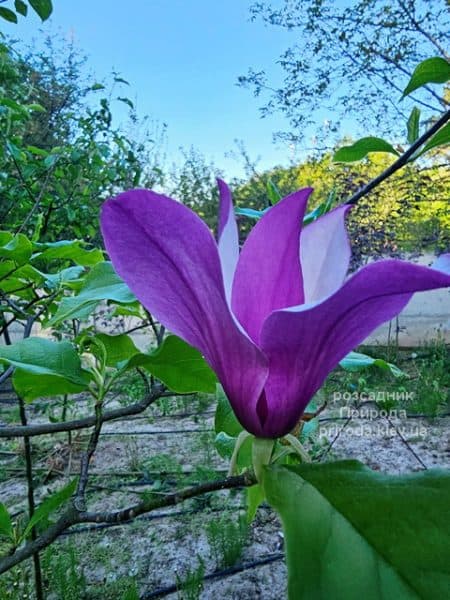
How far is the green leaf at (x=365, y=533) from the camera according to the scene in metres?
0.18

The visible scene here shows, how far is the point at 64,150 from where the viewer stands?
134 cm

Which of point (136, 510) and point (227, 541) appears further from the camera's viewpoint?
point (227, 541)

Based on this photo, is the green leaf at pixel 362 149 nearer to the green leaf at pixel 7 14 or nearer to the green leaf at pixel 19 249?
the green leaf at pixel 19 249

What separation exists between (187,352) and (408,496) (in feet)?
0.65

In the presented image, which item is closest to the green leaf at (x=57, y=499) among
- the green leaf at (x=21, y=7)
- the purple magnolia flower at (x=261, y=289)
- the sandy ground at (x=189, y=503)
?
the purple magnolia flower at (x=261, y=289)

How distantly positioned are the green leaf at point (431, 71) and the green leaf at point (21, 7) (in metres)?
0.76

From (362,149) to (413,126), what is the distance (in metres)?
0.05

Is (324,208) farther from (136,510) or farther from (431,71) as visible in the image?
(136,510)

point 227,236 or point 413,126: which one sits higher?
point 413,126

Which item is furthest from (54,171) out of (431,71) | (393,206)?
(393,206)

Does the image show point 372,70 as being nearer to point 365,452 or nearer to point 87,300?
point 365,452

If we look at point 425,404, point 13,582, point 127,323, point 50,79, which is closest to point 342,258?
point 13,582

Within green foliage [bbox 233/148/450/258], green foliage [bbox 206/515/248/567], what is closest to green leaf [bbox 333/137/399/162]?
green foliage [bbox 206/515/248/567]

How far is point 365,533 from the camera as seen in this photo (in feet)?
0.63
